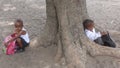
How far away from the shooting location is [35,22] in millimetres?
8766

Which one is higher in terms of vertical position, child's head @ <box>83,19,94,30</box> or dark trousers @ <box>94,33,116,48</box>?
child's head @ <box>83,19,94,30</box>

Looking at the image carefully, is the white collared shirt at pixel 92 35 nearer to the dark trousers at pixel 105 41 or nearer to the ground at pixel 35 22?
the dark trousers at pixel 105 41

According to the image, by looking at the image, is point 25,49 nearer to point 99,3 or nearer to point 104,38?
point 104,38

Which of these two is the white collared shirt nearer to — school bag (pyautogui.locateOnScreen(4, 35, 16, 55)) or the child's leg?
the child's leg

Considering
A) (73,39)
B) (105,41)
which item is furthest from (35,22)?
(73,39)

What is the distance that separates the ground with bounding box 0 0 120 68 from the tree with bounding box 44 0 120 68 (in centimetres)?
27

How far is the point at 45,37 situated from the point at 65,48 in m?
0.74

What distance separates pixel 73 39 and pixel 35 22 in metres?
3.25

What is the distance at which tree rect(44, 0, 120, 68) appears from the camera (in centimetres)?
561

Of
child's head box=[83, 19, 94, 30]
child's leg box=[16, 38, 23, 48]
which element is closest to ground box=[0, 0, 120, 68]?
child's leg box=[16, 38, 23, 48]

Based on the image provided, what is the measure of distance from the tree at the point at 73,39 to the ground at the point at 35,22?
27 cm

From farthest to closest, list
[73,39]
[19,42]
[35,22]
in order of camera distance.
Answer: [35,22] → [19,42] → [73,39]

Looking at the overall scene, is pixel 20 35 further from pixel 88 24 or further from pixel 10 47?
pixel 88 24

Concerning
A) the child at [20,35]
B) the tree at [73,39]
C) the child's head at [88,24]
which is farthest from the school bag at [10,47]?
the child's head at [88,24]
